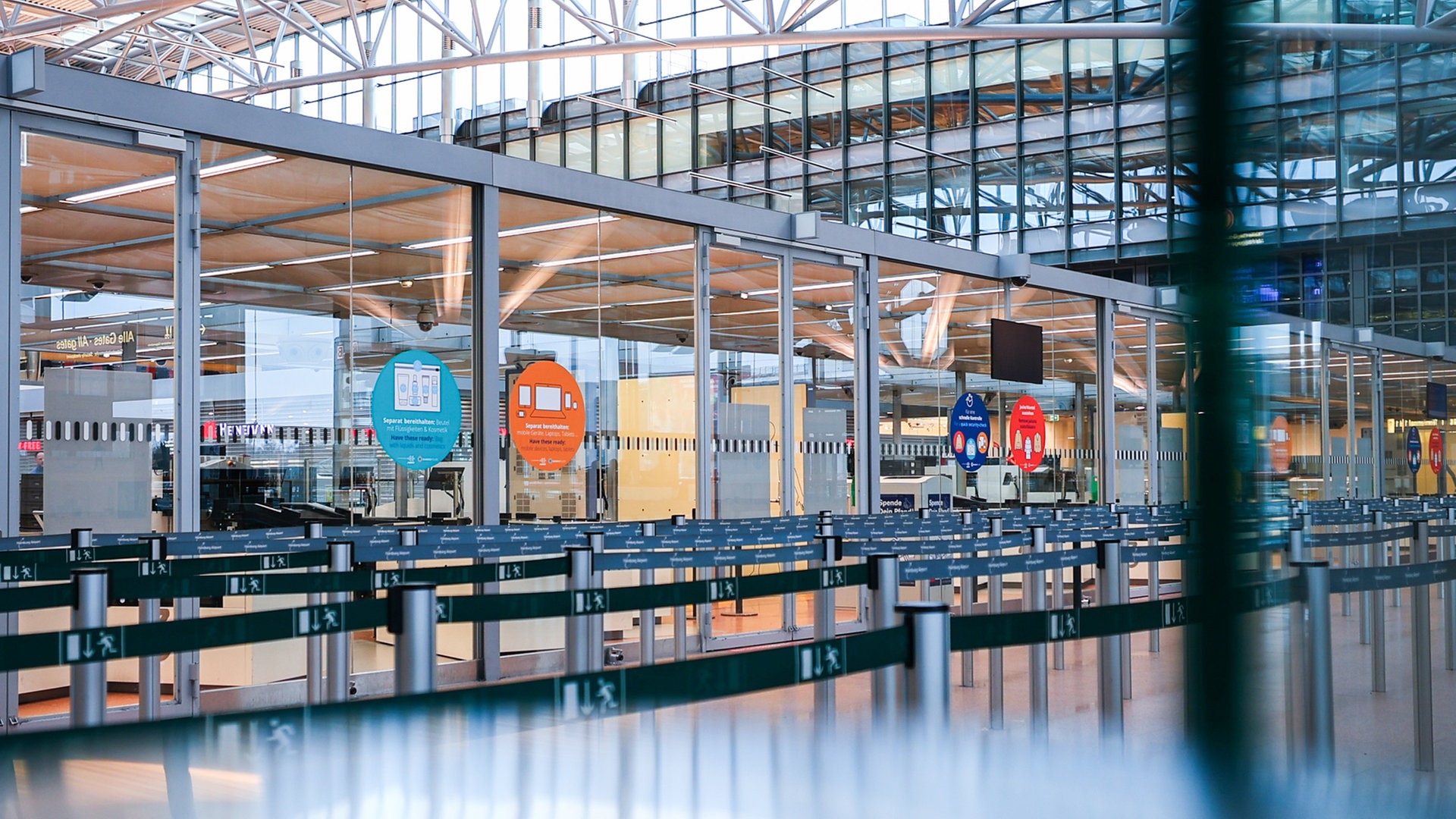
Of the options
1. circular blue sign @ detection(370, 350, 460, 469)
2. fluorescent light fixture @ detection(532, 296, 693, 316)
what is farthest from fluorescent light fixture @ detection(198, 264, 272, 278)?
fluorescent light fixture @ detection(532, 296, 693, 316)

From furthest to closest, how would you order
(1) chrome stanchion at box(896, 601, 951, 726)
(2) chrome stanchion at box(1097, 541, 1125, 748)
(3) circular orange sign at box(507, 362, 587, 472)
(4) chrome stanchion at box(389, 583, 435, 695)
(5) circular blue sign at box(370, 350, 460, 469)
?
(3) circular orange sign at box(507, 362, 587, 472)
(5) circular blue sign at box(370, 350, 460, 469)
(2) chrome stanchion at box(1097, 541, 1125, 748)
(4) chrome stanchion at box(389, 583, 435, 695)
(1) chrome stanchion at box(896, 601, 951, 726)

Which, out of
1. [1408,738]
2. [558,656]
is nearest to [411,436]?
[558,656]

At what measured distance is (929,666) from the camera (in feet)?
9.10

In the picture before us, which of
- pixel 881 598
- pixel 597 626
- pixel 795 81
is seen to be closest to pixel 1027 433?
pixel 795 81

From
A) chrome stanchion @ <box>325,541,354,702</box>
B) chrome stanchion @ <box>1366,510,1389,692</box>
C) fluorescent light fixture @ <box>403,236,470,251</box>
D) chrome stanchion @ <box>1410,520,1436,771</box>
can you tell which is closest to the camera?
chrome stanchion @ <box>1410,520,1436,771</box>

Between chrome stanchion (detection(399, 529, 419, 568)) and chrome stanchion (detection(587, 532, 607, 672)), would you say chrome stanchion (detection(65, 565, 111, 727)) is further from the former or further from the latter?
chrome stanchion (detection(399, 529, 419, 568))

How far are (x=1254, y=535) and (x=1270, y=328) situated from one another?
0.78 ft

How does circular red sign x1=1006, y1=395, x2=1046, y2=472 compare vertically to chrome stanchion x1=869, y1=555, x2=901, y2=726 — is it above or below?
above

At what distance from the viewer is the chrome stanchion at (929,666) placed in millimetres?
2768

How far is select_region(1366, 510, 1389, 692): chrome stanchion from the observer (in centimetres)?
242

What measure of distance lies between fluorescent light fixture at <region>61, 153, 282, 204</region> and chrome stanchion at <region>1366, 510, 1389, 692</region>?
6.81m

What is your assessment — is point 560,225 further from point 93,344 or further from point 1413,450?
point 1413,450

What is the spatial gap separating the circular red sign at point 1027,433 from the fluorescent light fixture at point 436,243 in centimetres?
810

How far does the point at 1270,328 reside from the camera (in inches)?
59.2
